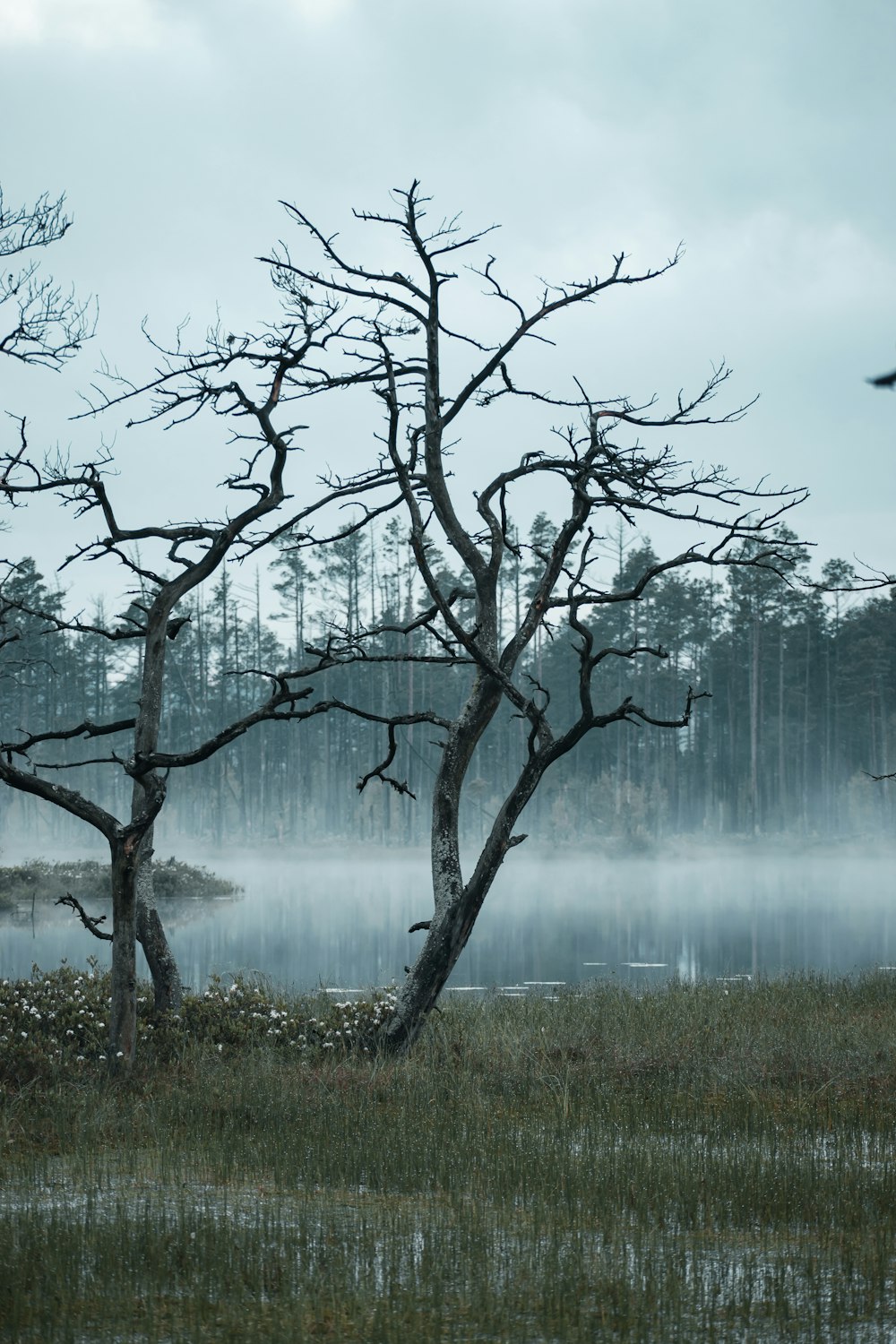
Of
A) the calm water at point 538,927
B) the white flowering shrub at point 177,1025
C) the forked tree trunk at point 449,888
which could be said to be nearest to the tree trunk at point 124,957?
the white flowering shrub at point 177,1025

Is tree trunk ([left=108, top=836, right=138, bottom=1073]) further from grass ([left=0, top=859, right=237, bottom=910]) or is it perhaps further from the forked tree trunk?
grass ([left=0, top=859, right=237, bottom=910])

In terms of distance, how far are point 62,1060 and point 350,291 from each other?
889 cm

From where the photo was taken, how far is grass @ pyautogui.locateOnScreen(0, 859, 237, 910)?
144 feet

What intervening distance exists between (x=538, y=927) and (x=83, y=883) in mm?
16113

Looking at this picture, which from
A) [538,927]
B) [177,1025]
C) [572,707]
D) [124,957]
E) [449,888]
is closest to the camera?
[124,957]

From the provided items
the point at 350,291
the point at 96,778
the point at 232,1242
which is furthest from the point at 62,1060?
the point at 96,778

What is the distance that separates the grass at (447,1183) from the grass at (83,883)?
2864 cm

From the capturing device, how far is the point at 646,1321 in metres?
6.74

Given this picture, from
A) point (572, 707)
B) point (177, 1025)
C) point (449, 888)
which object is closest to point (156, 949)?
point (177, 1025)

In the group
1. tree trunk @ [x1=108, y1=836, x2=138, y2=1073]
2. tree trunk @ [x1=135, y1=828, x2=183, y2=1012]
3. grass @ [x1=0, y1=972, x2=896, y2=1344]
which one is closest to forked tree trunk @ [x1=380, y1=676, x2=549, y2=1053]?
grass @ [x1=0, y1=972, x2=896, y2=1344]

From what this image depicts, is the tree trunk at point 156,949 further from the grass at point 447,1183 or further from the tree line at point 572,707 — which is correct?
the tree line at point 572,707

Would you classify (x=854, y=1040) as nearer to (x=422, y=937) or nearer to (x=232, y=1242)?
(x=232, y=1242)

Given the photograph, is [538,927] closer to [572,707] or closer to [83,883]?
[83,883]

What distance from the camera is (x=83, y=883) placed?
149 feet
